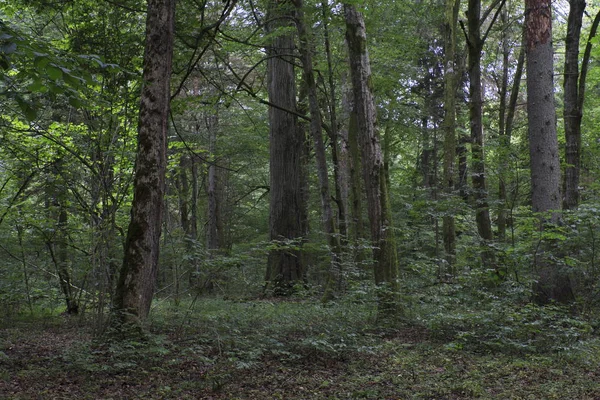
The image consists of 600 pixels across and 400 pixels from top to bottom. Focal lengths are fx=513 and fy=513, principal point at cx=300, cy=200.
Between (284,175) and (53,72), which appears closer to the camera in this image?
(53,72)

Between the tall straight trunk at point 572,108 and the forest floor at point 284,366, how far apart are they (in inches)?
259

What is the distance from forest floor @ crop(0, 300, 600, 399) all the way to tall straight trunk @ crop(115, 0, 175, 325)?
579 mm

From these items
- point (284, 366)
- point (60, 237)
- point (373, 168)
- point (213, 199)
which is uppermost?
point (213, 199)

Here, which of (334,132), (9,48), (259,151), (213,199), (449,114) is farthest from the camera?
(259,151)

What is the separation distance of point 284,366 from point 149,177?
109 inches

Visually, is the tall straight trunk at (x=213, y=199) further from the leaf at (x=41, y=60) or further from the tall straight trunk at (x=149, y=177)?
the leaf at (x=41, y=60)

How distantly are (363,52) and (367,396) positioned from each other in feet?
17.4

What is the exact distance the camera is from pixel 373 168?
801 cm

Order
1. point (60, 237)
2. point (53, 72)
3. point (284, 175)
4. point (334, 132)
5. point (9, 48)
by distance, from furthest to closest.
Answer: point (334, 132) < point (284, 175) < point (60, 237) < point (53, 72) < point (9, 48)

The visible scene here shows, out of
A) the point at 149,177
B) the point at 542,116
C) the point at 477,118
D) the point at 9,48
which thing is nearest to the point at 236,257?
the point at 149,177

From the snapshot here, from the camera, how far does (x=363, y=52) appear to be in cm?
816

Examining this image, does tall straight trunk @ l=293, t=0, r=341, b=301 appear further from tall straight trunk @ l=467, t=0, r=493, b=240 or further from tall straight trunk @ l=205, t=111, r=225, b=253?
tall straight trunk @ l=205, t=111, r=225, b=253

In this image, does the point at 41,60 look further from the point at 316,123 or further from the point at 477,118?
the point at 477,118

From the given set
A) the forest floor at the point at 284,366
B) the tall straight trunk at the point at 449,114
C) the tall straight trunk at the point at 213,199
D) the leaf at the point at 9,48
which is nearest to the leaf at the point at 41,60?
the leaf at the point at 9,48
